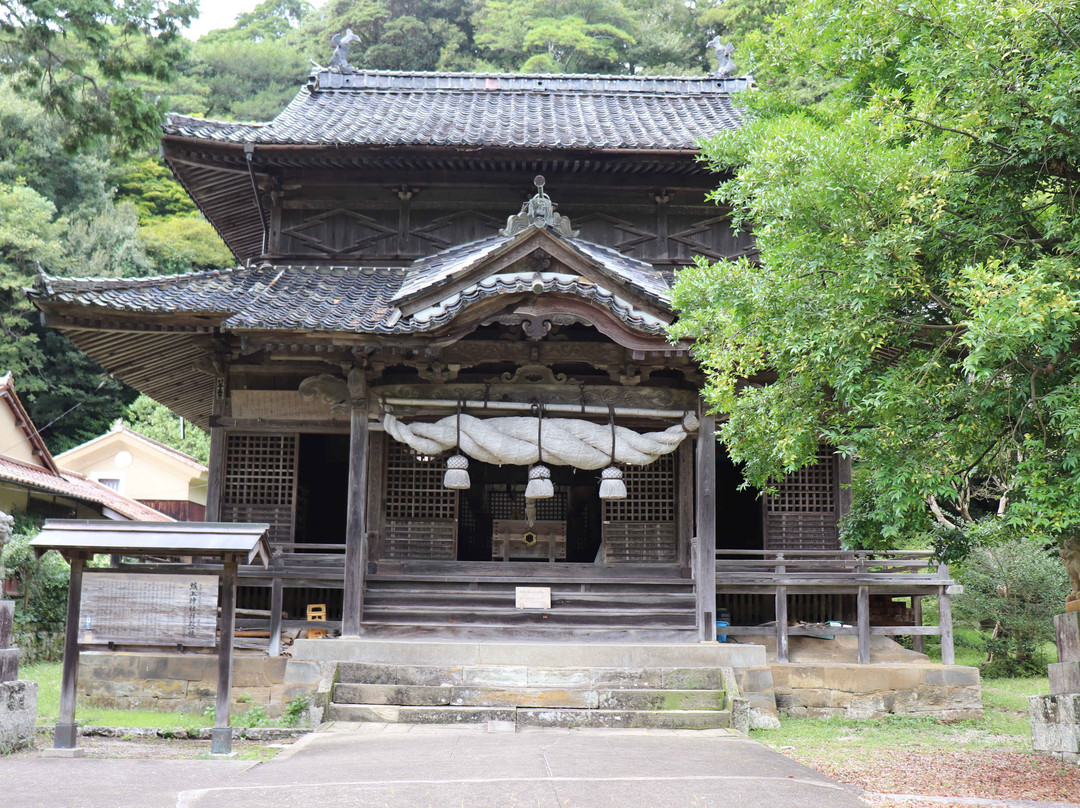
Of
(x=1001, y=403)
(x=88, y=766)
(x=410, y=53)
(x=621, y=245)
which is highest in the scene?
(x=410, y=53)

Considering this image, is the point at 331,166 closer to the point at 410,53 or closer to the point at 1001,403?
the point at 1001,403

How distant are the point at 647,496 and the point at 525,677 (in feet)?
12.3

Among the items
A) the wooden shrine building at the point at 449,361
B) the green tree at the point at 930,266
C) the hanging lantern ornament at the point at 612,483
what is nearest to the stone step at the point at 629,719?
the wooden shrine building at the point at 449,361

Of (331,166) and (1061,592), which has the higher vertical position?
(331,166)

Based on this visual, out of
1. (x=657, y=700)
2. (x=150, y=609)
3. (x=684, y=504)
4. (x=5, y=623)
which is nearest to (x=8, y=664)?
(x=5, y=623)

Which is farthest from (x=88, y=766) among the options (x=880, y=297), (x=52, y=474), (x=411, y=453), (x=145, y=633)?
(x=52, y=474)

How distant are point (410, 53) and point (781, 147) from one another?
135 feet

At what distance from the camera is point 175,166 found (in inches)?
563

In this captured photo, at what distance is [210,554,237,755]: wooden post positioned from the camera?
8.30 meters

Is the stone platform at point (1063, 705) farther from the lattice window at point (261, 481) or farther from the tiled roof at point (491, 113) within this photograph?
the lattice window at point (261, 481)

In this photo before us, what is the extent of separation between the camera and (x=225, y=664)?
8.66m

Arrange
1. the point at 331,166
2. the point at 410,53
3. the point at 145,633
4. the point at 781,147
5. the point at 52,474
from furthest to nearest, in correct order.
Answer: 1. the point at 410,53
2. the point at 52,474
3. the point at 331,166
4. the point at 145,633
5. the point at 781,147

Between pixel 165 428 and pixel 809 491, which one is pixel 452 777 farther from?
pixel 165 428

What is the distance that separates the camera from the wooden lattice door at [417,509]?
1290 cm
